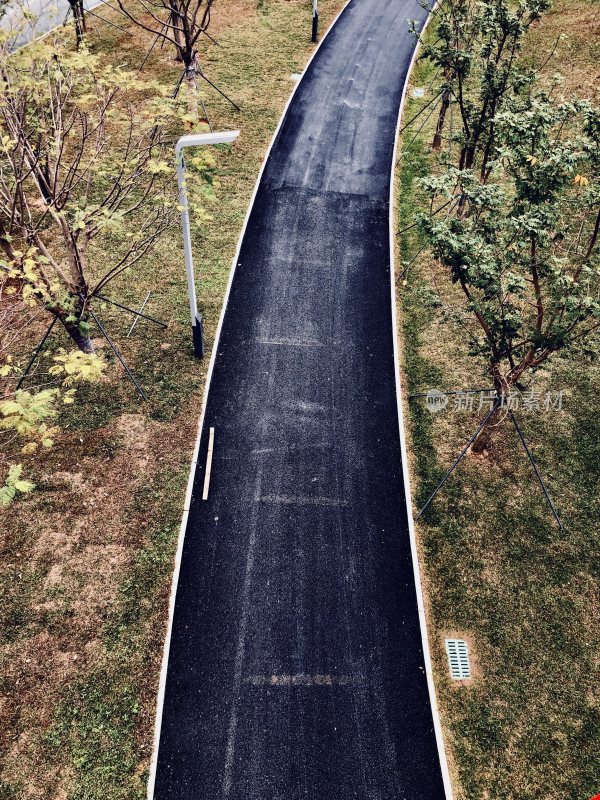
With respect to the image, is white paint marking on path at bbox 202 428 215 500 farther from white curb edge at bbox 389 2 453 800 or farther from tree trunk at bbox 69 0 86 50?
tree trunk at bbox 69 0 86 50

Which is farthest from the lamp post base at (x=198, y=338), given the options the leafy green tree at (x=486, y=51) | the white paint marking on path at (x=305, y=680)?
the leafy green tree at (x=486, y=51)

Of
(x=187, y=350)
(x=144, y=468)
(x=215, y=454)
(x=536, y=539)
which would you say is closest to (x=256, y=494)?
(x=215, y=454)

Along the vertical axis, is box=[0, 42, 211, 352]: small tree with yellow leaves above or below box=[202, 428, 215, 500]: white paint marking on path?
above

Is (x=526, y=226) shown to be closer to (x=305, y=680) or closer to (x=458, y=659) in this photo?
(x=458, y=659)

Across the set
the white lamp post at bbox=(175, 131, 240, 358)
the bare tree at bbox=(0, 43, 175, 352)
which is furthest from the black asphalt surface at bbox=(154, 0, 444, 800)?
the bare tree at bbox=(0, 43, 175, 352)

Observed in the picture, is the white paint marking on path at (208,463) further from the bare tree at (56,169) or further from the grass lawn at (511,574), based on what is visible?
the grass lawn at (511,574)
